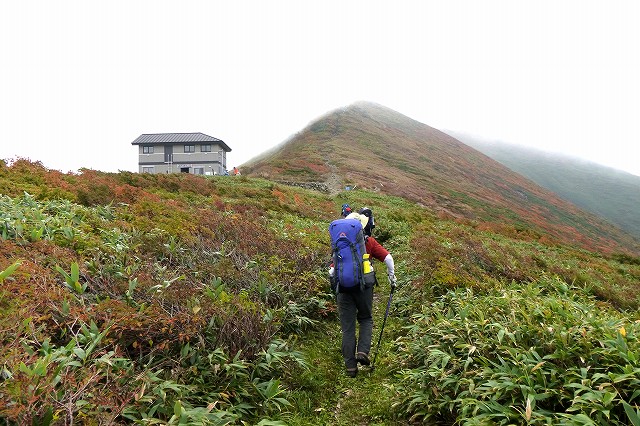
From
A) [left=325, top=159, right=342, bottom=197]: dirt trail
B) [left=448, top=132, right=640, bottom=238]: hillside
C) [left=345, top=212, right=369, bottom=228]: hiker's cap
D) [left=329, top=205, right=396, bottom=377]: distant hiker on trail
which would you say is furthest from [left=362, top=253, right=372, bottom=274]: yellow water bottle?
[left=448, top=132, right=640, bottom=238]: hillside

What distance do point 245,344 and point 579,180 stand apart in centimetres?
15628

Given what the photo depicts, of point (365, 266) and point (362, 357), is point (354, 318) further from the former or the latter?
point (365, 266)

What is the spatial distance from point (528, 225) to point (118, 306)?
46087 millimetres

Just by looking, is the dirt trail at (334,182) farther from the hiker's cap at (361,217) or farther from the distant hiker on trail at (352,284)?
the distant hiker on trail at (352,284)

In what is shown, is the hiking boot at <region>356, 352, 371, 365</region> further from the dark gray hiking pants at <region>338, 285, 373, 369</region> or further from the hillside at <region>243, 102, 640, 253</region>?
the hillside at <region>243, 102, 640, 253</region>

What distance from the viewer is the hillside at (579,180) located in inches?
4163

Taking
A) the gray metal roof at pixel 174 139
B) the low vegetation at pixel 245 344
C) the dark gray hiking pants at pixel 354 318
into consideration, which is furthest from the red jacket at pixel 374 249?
the gray metal roof at pixel 174 139

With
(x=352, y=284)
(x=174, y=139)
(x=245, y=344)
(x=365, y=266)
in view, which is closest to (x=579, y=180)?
(x=174, y=139)

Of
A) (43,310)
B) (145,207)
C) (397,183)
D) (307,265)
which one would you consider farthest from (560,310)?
(397,183)

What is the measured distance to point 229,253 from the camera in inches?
311

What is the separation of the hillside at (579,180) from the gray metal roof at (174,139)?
9738 centimetres

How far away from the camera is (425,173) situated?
182 feet

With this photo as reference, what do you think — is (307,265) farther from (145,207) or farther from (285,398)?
(145,207)

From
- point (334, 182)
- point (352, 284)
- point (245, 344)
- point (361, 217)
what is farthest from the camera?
point (334, 182)
